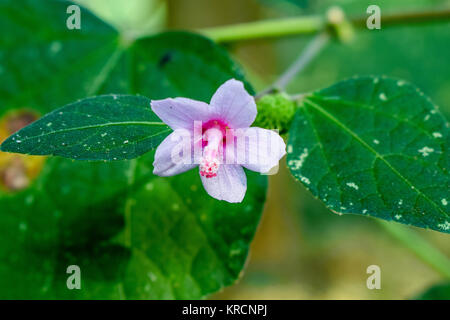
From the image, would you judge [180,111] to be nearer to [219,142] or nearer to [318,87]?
[219,142]

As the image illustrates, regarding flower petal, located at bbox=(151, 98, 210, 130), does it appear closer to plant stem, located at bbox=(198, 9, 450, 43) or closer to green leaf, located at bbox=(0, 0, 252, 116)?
green leaf, located at bbox=(0, 0, 252, 116)

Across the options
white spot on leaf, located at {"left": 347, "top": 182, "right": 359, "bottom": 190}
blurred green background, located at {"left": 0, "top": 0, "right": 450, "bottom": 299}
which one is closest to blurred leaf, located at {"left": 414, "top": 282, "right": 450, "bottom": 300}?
blurred green background, located at {"left": 0, "top": 0, "right": 450, "bottom": 299}

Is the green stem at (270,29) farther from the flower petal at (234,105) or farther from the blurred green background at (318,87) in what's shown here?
the flower petal at (234,105)

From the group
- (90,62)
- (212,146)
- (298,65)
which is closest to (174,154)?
(212,146)

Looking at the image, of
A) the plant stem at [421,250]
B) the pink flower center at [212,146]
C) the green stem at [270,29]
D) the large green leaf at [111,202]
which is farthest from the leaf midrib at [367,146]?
the plant stem at [421,250]

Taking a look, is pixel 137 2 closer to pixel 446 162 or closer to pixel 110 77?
pixel 110 77

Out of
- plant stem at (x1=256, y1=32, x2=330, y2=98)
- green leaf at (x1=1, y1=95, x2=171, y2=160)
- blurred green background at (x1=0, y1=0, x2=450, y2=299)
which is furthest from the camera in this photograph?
blurred green background at (x1=0, y1=0, x2=450, y2=299)
